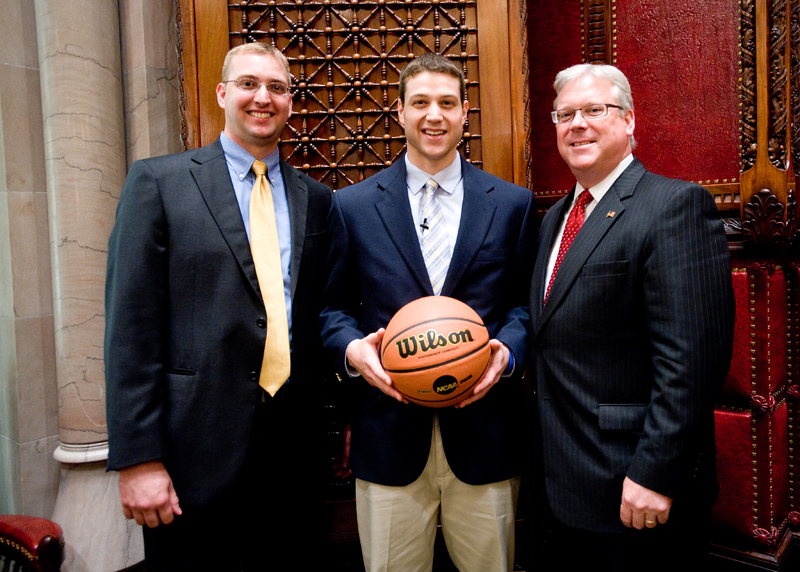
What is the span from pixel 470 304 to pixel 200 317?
0.95 metres

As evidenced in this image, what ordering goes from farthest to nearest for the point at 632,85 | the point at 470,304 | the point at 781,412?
the point at 632,85 < the point at 781,412 < the point at 470,304

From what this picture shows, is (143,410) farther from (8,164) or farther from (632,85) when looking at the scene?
(632,85)

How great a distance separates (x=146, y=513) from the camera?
167 cm

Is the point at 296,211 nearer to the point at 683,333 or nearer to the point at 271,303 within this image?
the point at 271,303

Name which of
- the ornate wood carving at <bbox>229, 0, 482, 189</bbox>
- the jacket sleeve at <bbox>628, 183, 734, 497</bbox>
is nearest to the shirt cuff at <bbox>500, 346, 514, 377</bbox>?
the jacket sleeve at <bbox>628, 183, 734, 497</bbox>

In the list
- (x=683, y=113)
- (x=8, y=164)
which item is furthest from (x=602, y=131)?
(x=8, y=164)

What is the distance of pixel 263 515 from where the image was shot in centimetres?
187

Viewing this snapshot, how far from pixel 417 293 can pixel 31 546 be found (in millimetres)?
1555

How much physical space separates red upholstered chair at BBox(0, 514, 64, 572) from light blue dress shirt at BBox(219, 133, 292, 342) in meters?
1.06

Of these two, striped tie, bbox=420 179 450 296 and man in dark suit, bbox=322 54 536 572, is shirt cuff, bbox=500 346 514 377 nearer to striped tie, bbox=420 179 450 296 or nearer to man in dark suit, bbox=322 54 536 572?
man in dark suit, bbox=322 54 536 572

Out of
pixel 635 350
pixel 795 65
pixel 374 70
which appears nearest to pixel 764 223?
pixel 795 65

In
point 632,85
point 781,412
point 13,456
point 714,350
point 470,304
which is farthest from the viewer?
point 13,456

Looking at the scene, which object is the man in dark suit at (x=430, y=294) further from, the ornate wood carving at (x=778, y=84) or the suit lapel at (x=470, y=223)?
the ornate wood carving at (x=778, y=84)

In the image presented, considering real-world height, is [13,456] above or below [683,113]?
below
